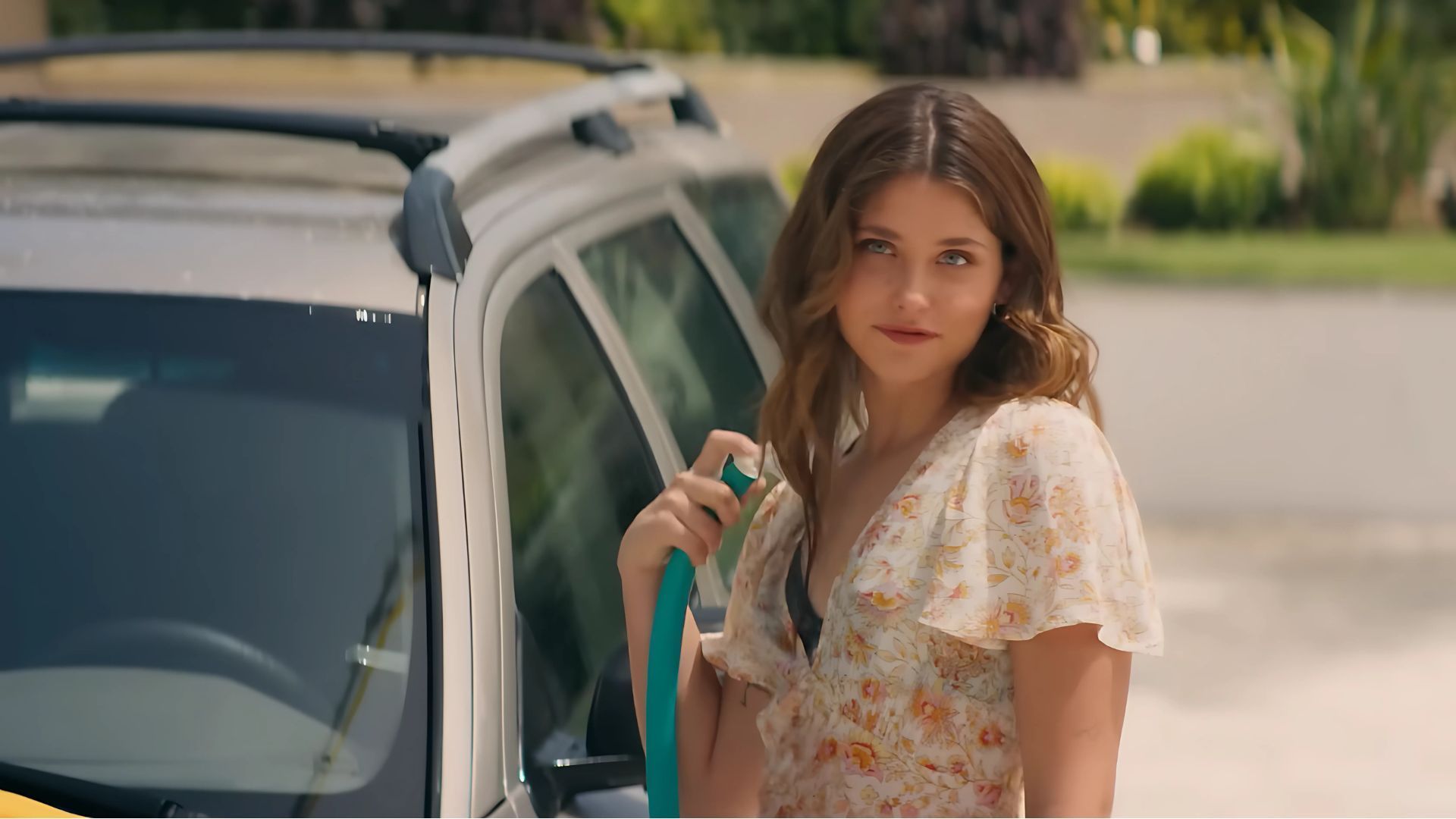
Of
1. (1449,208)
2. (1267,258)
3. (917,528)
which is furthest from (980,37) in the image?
(917,528)

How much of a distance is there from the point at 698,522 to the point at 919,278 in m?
0.32

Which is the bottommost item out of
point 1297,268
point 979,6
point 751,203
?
point 1297,268

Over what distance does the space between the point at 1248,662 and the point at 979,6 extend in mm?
8518

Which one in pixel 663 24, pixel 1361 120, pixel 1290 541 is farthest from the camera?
pixel 663 24

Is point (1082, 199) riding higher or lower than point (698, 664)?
lower

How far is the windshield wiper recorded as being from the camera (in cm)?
176

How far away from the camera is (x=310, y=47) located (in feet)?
10.6

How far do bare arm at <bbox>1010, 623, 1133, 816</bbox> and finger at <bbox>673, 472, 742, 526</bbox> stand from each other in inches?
13.0

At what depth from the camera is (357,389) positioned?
2.00m

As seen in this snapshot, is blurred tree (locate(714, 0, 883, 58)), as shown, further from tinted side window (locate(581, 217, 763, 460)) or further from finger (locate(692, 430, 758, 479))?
finger (locate(692, 430, 758, 479))

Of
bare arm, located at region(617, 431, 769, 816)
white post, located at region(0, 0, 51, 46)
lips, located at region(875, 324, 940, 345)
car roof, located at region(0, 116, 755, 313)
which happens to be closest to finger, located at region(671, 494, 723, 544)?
bare arm, located at region(617, 431, 769, 816)

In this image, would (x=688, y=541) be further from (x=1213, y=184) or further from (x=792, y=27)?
(x=792, y=27)

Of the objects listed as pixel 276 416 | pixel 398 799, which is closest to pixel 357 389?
pixel 276 416

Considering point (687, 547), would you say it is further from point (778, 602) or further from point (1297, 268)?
point (1297, 268)
